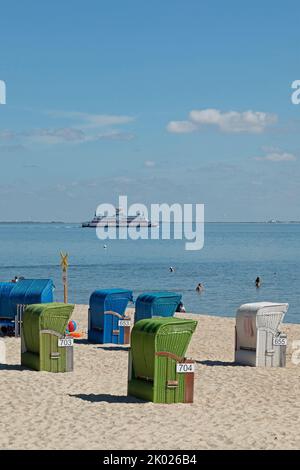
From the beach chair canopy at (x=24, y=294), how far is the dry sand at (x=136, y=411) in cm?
359

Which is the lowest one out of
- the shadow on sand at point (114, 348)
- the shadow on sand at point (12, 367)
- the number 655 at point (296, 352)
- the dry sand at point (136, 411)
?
the dry sand at point (136, 411)

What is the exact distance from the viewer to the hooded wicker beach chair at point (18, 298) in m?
21.7

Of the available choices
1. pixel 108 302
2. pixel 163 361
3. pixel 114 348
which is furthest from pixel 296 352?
pixel 163 361

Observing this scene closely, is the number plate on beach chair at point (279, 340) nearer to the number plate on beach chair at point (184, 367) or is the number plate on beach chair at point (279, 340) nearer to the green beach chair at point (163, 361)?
the green beach chair at point (163, 361)

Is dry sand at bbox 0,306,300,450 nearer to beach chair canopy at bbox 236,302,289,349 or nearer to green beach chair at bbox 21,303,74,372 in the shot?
green beach chair at bbox 21,303,74,372

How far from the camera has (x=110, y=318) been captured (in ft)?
70.1

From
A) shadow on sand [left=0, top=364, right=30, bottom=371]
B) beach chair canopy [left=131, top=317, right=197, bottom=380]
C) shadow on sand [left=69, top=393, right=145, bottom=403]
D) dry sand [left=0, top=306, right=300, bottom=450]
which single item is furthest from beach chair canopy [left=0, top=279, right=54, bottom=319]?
beach chair canopy [left=131, top=317, right=197, bottom=380]

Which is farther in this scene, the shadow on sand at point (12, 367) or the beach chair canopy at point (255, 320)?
the beach chair canopy at point (255, 320)

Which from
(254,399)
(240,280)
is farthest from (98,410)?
(240,280)

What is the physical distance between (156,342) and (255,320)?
5.40m

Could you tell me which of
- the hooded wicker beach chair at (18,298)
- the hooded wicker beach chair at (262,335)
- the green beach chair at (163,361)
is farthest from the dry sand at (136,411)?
the hooded wicker beach chair at (18,298)

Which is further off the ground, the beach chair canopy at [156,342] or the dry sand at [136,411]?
the beach chair canopy at [156,342]
